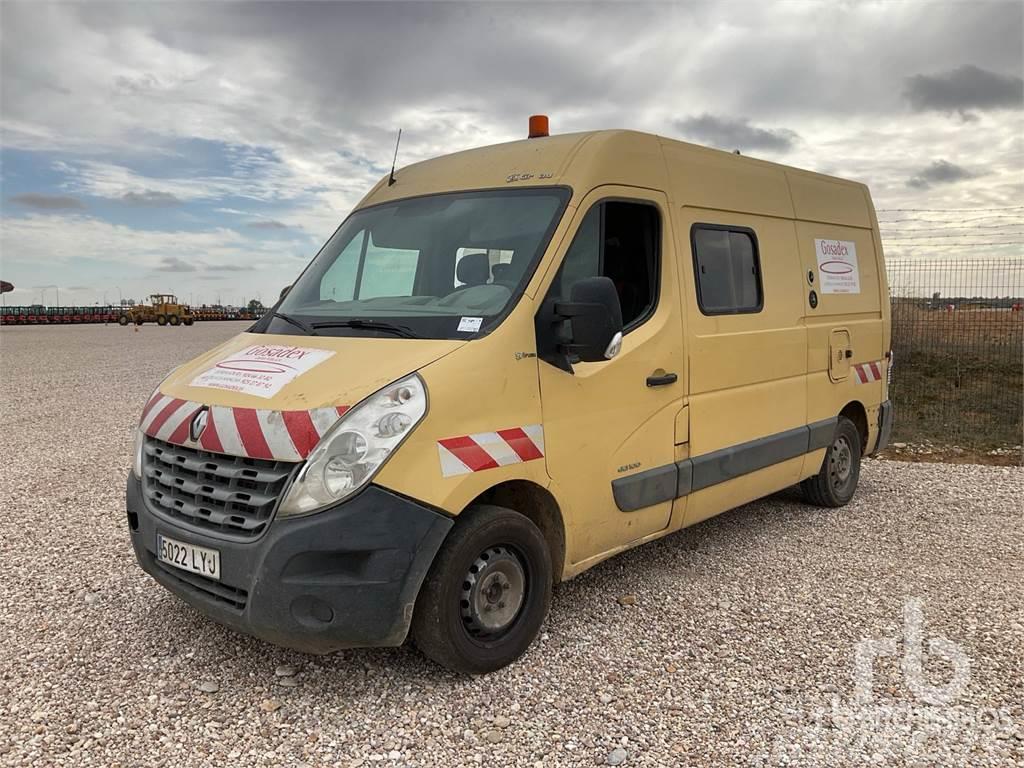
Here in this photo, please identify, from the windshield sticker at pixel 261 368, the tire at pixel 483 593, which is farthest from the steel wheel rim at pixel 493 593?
the windshield sticker at pixel 261 368

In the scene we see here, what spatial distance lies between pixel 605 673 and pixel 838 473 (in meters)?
3.65

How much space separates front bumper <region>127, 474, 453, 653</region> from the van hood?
0.33 metres

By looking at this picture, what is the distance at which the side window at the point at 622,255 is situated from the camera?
153 inches

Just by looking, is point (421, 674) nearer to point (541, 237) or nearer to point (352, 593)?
point (352, 593)

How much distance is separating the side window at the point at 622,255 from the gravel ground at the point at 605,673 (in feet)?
5.55

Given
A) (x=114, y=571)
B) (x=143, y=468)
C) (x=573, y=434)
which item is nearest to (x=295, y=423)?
(x=143, y=468)

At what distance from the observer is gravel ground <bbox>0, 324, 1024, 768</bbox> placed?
3.08 meters

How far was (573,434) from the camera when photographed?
12.5 ft

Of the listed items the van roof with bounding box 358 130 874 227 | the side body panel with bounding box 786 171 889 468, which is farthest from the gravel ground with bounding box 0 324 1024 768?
the van roof with bounding box 358 130 874 227

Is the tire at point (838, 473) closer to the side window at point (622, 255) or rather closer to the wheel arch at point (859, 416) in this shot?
the wheel arch at point (859, 416)

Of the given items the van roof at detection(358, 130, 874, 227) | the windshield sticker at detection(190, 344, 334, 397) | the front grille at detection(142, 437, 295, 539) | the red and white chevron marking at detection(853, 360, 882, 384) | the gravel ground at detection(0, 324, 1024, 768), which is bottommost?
the gravel ground at detection(0, 324, 1024, 768)

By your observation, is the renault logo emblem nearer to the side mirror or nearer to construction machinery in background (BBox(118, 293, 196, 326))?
the side mirror

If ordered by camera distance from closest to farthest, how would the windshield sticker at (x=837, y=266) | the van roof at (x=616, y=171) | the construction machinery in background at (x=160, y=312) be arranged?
the van roof at (x=616, y=171), the windshield sticker at (x=837, y=266), the construction machinery in background at (x=160, y=312)

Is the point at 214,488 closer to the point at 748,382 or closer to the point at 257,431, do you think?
the point at 257,431
